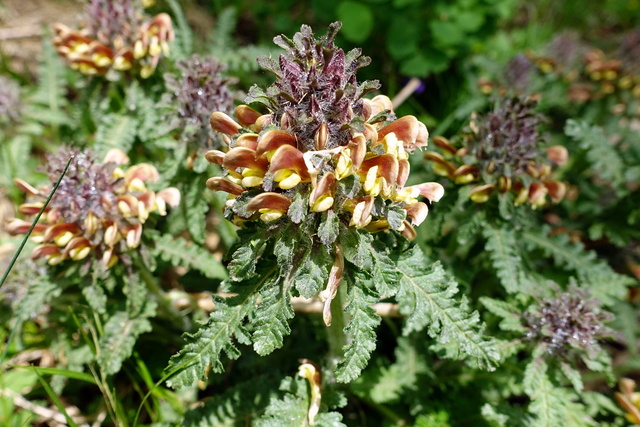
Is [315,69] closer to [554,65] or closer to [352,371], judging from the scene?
[352,371]

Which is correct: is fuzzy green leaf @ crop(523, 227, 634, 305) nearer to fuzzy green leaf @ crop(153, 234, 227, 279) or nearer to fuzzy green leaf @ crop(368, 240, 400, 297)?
fuzzy green leaf @ crop(368, 240, 400, 297)

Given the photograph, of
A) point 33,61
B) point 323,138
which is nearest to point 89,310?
point 323,138

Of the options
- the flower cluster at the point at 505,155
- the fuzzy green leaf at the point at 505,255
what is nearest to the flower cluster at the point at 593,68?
the flower cluster at the point at 505,155

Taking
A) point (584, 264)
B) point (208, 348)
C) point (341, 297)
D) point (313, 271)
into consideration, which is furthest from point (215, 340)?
point (584, 264)

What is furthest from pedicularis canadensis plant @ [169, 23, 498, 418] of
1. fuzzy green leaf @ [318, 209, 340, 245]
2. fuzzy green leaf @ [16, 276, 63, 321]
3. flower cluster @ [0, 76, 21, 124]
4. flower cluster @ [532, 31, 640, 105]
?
flower cluster @ [532, 31, 640, 105]

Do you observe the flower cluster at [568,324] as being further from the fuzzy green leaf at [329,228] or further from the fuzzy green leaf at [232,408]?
the fuzzy green leaf at [232,408]

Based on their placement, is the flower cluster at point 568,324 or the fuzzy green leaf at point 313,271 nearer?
the fuzzy green leaf at point 313,271
